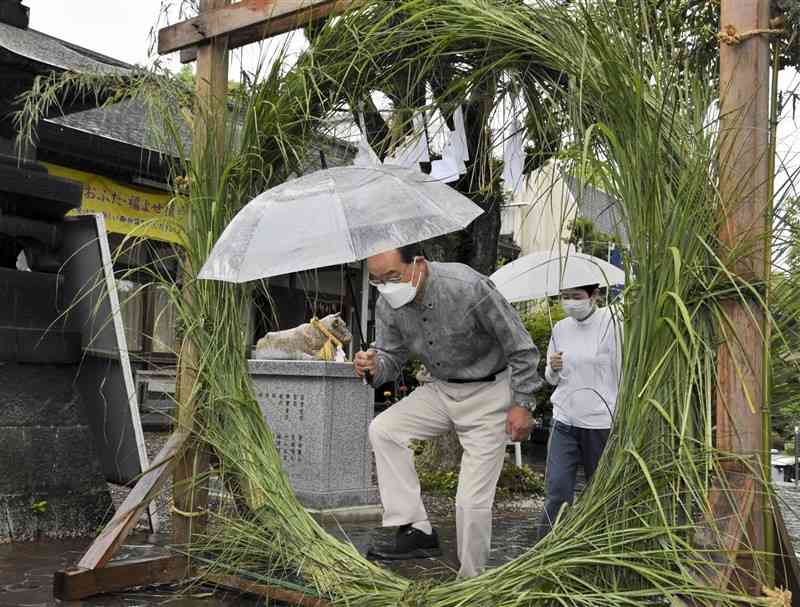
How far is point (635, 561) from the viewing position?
3.08 metres

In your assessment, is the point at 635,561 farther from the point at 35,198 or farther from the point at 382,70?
the point at 35,198

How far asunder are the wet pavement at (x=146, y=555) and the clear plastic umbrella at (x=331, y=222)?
115cm

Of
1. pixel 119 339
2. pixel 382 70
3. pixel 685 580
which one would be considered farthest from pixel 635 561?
pixel 119 339

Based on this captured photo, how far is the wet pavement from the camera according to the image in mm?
4355

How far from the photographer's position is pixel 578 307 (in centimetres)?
585

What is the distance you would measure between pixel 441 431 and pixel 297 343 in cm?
364

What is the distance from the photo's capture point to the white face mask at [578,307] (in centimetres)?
583

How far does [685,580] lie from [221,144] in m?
3.10

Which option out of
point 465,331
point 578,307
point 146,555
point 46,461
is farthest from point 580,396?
point 46,461

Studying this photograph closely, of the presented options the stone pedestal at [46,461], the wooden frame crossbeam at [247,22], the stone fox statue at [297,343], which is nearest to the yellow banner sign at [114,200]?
the stone fox statue at [297,343]

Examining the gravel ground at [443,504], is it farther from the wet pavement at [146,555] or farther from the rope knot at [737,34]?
the rope knot at [737,34]

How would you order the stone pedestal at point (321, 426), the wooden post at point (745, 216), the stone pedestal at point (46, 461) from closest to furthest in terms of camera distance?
the wooden post at point (745, 216), the stone pedestal at point (46, 461), the stone pedestal at point (321, 426)

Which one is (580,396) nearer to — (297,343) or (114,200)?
(297,343)

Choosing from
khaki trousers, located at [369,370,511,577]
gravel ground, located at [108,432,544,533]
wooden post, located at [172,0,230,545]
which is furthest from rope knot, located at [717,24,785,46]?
gravel ground, located at [108,432,544,533]
